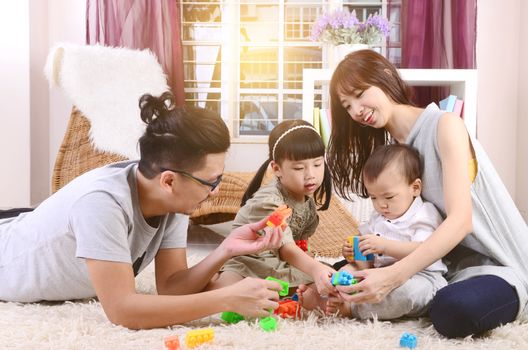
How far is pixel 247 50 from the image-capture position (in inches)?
170

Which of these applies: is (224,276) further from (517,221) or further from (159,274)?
(517,221)

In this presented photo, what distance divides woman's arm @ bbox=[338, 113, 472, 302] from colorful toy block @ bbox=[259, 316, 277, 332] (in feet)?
0.56

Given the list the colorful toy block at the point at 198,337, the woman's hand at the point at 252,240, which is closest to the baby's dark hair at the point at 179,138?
the woman's hand at the point at 252,240

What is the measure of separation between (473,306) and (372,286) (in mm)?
215

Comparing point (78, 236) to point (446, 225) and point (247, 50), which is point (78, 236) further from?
point (247, 50)

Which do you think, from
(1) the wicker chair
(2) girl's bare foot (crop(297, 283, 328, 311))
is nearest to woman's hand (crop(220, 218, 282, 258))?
(2) girl's bare foot (crop(297, 283, 328, 311))

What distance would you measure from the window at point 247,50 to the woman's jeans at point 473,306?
3001 mm

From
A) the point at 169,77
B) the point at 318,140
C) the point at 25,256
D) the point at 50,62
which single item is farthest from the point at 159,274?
the point at 169,77

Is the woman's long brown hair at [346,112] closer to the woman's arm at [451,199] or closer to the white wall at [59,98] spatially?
the woman's arm at [451,199]

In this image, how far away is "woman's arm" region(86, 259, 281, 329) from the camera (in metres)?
1.27

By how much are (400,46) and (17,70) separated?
2.50 meters

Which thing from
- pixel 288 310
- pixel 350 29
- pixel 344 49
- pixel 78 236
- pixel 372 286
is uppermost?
pixel 350 29

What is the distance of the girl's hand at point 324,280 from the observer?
142cm

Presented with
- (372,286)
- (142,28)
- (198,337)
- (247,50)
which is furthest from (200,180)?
(247,50)
